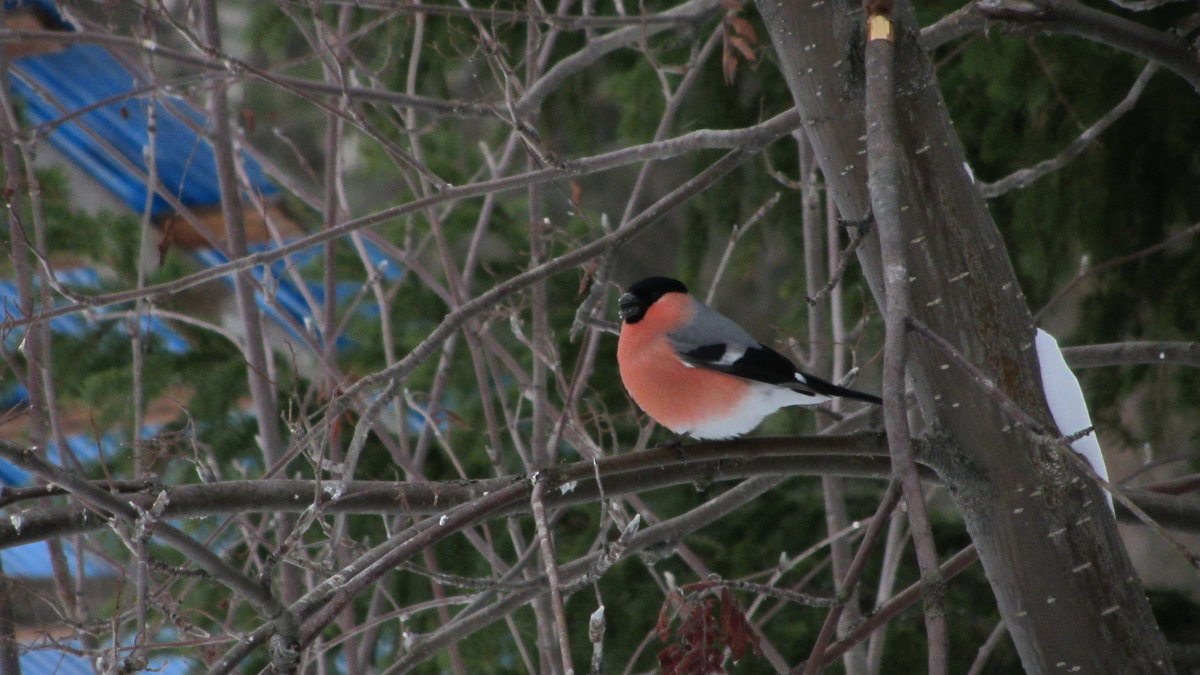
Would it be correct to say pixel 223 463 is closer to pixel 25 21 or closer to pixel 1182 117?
pixel 25 21

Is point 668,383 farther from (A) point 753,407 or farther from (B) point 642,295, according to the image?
(B) point 642,295

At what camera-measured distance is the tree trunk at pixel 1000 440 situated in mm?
1524

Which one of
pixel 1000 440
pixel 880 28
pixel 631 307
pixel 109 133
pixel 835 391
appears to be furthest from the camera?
pixel 109 133

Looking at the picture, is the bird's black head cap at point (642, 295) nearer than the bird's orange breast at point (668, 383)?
No

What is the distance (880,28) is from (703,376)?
933mm

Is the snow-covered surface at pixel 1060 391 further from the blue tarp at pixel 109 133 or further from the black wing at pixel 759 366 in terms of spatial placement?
the blue tarp at pixel 109 133

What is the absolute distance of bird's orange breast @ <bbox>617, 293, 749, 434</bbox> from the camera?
2.18 m

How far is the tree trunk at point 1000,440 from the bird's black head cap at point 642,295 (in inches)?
35.4

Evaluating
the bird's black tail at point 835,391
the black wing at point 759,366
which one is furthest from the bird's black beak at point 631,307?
the bird's black tail at point 835,391

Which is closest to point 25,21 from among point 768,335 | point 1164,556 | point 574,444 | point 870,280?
point 574,444

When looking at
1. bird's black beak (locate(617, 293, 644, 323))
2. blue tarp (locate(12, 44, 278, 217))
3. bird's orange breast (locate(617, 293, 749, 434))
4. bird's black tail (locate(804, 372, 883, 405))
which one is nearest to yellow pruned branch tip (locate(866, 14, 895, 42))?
bird's black tail (locate(804, 372, 883, 405))

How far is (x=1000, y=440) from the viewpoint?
60.9 inches

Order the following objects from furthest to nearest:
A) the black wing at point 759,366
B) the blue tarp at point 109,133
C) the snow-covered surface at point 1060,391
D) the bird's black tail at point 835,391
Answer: the blue tarp at point 109,133, the black wing at point 759,366, the bird's black tail at point 835,391, the snow-covered surface at point 1060,391

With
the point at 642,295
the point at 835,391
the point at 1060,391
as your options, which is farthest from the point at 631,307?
the point at 1060,391
